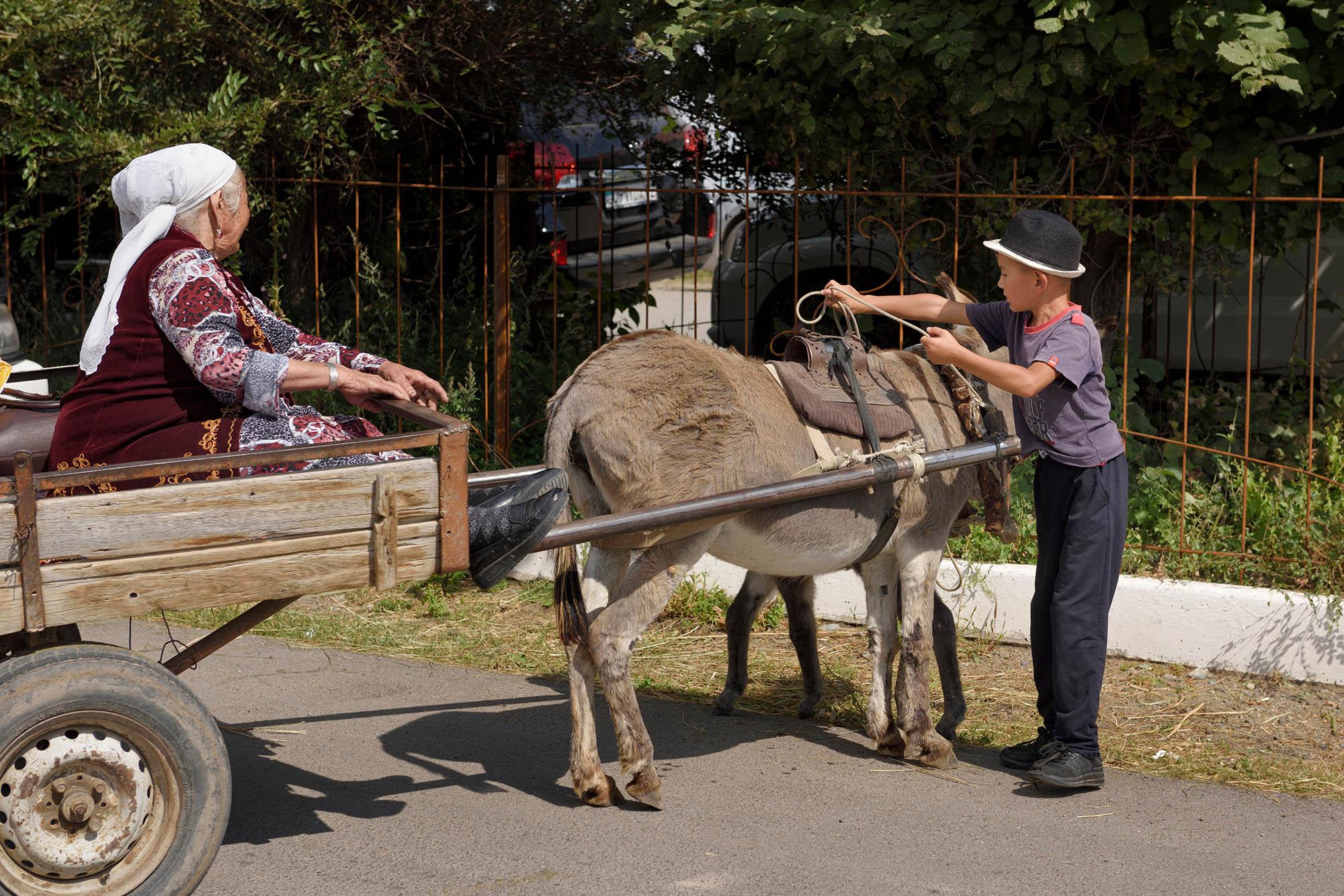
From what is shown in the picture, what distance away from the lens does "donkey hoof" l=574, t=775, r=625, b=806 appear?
4.09 meters

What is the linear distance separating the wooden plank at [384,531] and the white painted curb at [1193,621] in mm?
A: 2947

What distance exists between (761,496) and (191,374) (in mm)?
1599

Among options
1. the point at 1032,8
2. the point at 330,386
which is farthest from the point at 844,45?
the point at 330,386

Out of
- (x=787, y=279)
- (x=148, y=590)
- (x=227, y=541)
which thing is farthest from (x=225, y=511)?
(x=787, y=279)

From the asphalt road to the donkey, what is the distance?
11.9 inches

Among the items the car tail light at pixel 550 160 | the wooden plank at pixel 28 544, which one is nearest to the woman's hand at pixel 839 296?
the wooden plank at pixel 28 544

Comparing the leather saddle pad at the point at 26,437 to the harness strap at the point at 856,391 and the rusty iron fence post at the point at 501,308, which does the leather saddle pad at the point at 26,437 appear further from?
the rusty iron fence post at the point at 501,308

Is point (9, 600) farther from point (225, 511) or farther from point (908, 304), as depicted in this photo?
point (908, 304)

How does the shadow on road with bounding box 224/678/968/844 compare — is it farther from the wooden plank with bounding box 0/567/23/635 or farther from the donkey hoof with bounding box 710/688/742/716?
the wooden plank with bounding box 0/567/23/635

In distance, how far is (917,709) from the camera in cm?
445

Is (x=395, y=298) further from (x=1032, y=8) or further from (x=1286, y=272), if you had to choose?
(x=1286, y=272)

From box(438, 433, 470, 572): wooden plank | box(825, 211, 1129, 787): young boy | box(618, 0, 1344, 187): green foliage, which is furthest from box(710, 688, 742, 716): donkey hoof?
box(618, 0, 1344, 187): green foliage

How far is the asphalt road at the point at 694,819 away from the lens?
3.62 metres

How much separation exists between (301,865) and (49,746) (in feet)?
2.83
